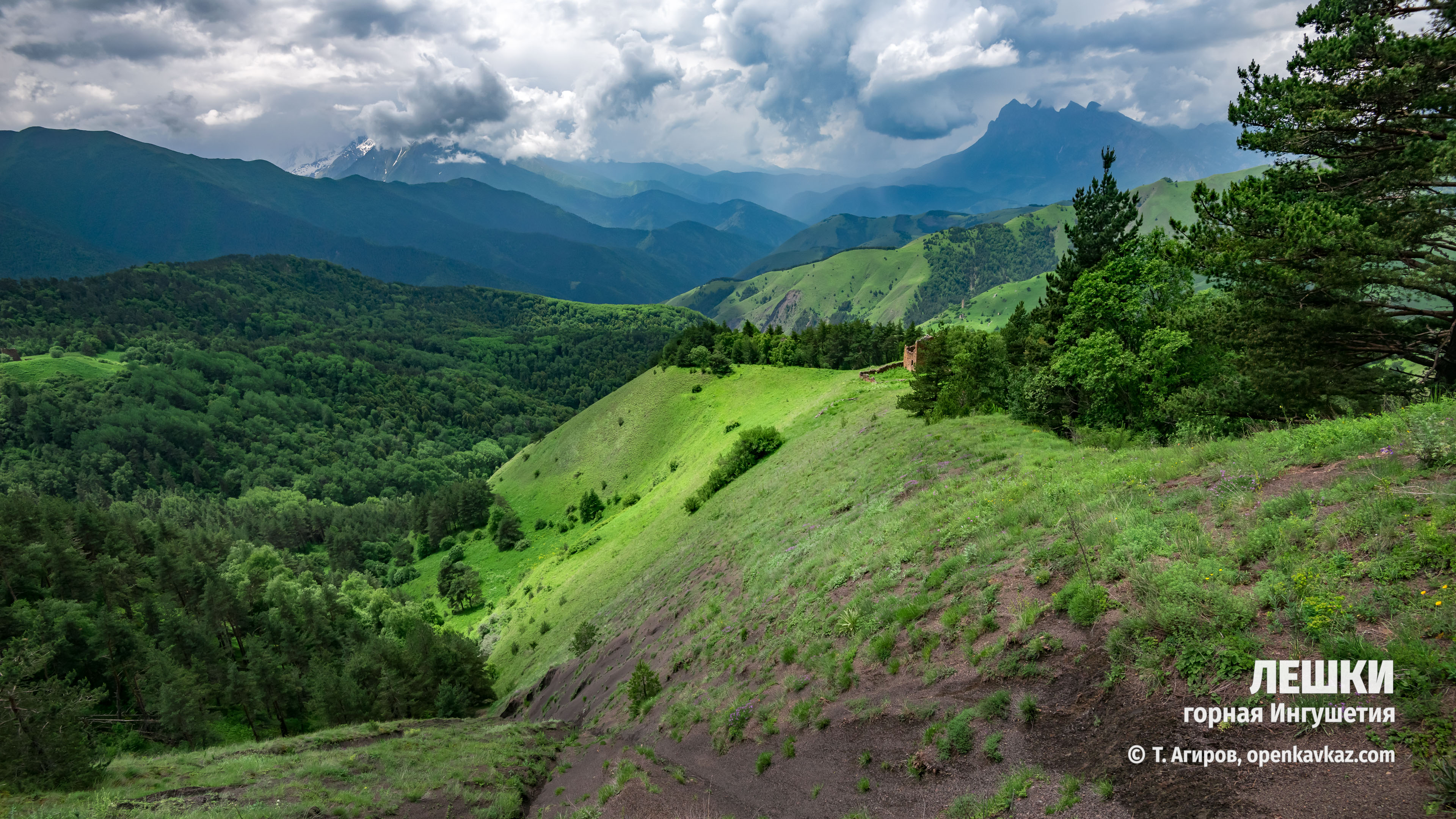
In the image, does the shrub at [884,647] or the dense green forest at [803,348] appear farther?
the dense green forest at [803,348]

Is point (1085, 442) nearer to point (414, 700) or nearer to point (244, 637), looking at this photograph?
point (414, 700)

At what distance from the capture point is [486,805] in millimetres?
16859

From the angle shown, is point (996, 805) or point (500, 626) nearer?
point (996, 805)

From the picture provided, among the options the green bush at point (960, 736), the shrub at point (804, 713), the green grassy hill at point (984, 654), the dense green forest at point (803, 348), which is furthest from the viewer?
the dense green forest at point (803, 348)

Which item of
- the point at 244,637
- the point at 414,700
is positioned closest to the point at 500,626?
the point at 414,700

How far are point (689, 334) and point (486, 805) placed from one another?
109867 millimetres

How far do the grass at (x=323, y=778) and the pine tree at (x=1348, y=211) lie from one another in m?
Result: 30.8

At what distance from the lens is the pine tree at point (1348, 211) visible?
16.6 m

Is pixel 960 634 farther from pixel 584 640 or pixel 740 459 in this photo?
pixel 740 459

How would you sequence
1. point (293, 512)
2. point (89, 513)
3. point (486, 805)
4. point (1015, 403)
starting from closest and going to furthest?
point (486, 805) → point (1015, 403) → point (89, 513) → point (293, 512)

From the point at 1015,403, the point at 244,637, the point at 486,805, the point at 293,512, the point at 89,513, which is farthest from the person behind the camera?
the point at 293,512

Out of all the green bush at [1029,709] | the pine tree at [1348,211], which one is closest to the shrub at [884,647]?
the green bush at [1029,709]

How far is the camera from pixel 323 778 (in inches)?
730

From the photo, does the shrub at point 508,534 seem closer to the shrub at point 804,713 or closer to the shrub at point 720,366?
the shrub at point 720,366
